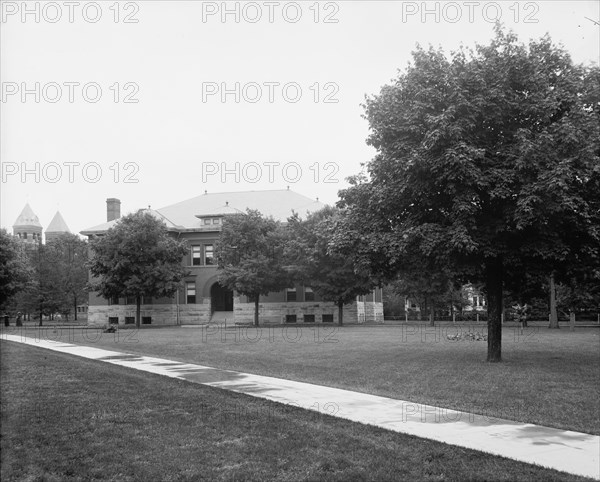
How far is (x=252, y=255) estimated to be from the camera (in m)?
52.4

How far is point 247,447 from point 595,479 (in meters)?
4.39

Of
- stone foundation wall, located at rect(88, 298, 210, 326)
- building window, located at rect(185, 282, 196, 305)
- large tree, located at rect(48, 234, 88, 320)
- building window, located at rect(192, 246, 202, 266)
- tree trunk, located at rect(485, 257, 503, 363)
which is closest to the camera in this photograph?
tree trunk, located at rect(485, 257, 503, 363)

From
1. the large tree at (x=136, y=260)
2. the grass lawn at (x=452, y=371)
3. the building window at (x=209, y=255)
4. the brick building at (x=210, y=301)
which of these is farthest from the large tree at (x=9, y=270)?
the grass lawn at (x=452, y=371)

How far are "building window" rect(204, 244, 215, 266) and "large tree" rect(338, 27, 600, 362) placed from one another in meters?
46.2

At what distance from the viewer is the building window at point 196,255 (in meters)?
65.1

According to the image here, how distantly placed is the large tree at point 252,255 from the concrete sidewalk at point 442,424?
115ft

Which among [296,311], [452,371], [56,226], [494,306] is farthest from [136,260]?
[56,226]

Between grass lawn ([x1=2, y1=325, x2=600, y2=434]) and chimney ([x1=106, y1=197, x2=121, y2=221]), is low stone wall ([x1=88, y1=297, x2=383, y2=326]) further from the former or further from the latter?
grass lawn ([x1=2, y1=325, x2=600, y2=434])

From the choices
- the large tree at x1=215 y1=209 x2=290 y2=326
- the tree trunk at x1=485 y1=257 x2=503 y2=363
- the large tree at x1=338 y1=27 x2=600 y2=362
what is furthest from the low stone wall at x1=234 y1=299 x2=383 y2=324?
the large tree at x1=338 y1=27 x2=600 y2=362

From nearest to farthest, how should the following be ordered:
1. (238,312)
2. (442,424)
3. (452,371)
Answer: (442,424), (452,371), (238,312)

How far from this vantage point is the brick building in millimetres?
62906

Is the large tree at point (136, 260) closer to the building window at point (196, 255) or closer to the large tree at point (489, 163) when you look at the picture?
the building window at point (196, 255)

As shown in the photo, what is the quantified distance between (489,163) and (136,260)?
4192cm

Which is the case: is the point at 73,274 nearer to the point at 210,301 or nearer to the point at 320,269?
the point at 210,301
